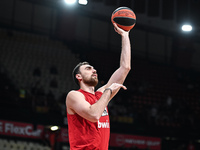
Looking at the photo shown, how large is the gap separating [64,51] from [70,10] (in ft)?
7.61

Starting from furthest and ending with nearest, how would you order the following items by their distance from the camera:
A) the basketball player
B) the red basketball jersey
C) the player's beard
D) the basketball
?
the basketball
the player's beard
the red basketball jersey
the basketball player

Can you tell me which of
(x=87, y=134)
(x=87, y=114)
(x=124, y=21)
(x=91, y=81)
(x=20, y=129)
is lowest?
(x=87, y=134)

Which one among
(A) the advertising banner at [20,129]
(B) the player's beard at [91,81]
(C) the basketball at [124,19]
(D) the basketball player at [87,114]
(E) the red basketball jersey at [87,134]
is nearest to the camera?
(D) the basketball player at [87,114]

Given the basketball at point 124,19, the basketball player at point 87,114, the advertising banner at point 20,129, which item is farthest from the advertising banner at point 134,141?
the basketball player at point 87,114

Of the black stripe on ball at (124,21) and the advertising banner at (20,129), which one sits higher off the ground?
the black stripe on ball at (124,21)

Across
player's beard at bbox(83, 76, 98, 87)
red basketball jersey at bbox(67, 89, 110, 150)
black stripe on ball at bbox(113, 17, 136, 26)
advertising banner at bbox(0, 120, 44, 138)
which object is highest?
black stripe on ball at bbox(113, 17, 136, 26)

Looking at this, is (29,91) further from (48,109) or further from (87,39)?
(87,39)

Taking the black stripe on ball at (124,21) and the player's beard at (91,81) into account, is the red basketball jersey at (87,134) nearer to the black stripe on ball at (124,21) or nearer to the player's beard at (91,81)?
the player's beard at (91,81)

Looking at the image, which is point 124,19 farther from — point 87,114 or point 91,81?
point 87,114

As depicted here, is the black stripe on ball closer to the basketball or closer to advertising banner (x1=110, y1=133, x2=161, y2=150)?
the basketball

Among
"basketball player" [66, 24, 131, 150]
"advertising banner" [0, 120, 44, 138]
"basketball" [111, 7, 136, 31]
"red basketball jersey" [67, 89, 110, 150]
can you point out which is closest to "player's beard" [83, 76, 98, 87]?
"basketball player" [66, 24, 131, 150]

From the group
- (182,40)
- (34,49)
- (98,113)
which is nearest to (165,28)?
(182,40)

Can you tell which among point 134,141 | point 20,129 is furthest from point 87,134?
point 134,141

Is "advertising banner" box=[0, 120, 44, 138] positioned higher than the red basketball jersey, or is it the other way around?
"advertising banner" box=[0, 120, 44, 138]
